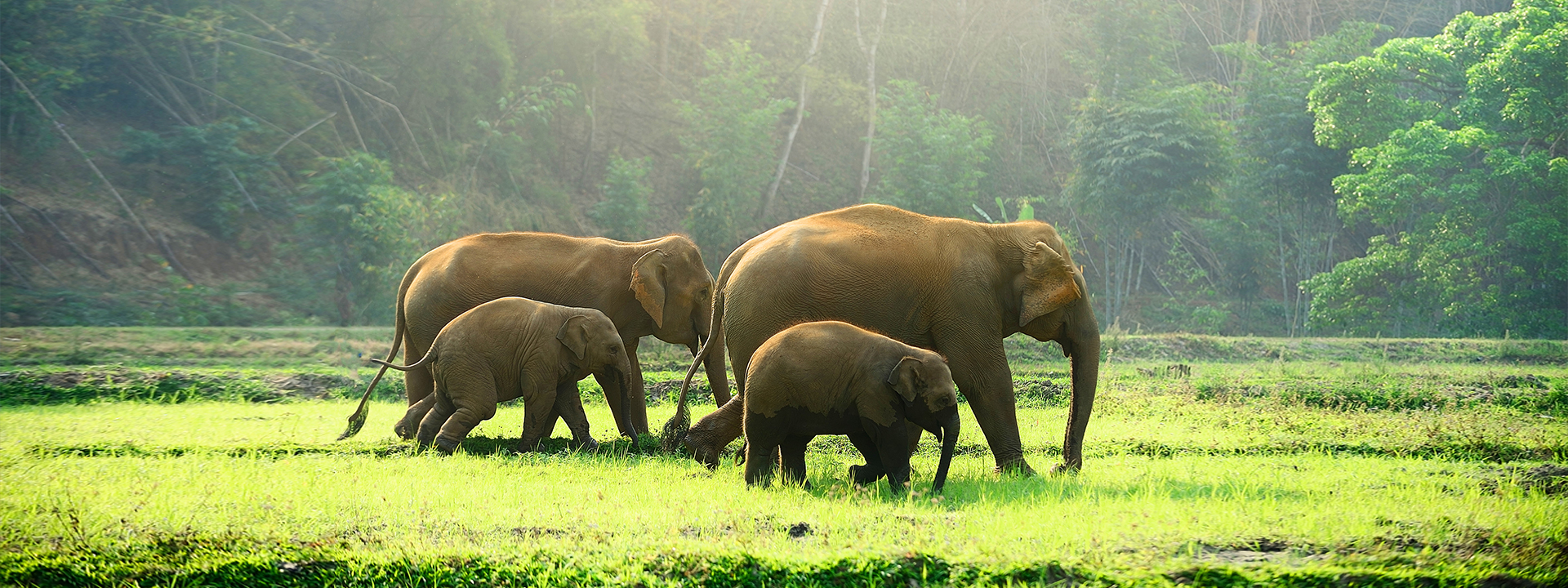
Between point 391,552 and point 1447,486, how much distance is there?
6591 millimetres

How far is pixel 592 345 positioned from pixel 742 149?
26.7 meters

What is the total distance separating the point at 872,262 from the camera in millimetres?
8742

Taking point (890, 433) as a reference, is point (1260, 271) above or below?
below

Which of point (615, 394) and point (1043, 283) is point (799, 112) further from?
point (1043, 283)

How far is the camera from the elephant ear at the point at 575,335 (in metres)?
10.1

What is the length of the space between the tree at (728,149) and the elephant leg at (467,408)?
25.3 m

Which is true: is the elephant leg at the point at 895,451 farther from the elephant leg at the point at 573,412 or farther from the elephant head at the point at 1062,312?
the elephant leg at the point at 573,412

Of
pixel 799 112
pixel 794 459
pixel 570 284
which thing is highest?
pixel 799 112

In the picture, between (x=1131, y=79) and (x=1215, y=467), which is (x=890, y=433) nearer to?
(x=1215, y=467)

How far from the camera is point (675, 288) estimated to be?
11789mm

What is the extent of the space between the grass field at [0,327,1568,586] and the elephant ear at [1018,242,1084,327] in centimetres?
126

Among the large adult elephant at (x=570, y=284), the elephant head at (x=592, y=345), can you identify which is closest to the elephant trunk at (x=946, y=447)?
the elephant head at (x=592, y=345)

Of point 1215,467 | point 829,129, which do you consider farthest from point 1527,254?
point 1215,467

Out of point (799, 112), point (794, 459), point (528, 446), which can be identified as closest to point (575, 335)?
point (528, 446)
